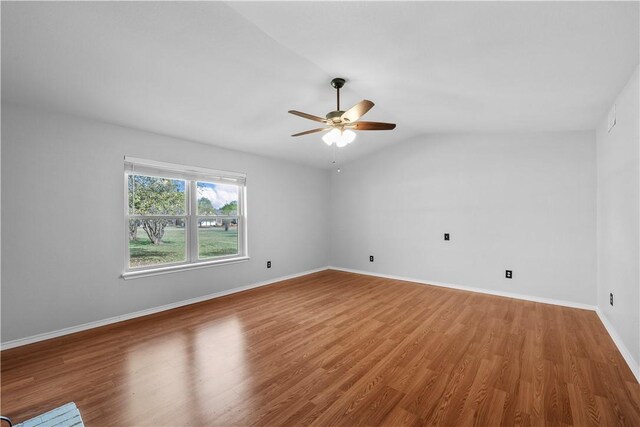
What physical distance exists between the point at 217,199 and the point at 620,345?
16.9ft

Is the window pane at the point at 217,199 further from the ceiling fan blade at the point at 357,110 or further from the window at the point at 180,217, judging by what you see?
the ceiling fan blade at the point at 357,110

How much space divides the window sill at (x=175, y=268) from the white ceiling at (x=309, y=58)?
1.83 meters

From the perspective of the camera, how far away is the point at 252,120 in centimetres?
356

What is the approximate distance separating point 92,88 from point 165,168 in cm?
129

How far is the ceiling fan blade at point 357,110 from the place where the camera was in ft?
7.63

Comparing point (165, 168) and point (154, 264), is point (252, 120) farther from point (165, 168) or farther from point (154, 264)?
point (154, 264)

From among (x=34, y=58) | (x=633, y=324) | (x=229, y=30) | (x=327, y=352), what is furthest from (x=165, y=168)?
(x=633, y=324)

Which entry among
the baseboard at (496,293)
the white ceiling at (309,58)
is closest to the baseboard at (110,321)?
the white ceiling at (309,58)

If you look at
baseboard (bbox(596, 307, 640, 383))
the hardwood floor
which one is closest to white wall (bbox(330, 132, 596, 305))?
baseboard (bbox(596, 307, 640, 383))

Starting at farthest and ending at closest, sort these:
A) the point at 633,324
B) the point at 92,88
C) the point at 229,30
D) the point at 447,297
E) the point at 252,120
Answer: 1. the point at 447,297
2. the point at 252,120
3. the point at 92,88
4. the point at 633,324
5. the point at 229,30

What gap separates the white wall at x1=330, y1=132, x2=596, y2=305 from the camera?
3.73 metres

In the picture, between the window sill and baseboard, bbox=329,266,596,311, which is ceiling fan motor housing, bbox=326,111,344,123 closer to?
the window sill

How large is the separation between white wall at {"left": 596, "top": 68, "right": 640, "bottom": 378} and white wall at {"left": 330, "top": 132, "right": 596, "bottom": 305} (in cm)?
40

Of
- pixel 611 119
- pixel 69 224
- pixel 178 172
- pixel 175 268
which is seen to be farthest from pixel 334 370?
pixel 611 119
